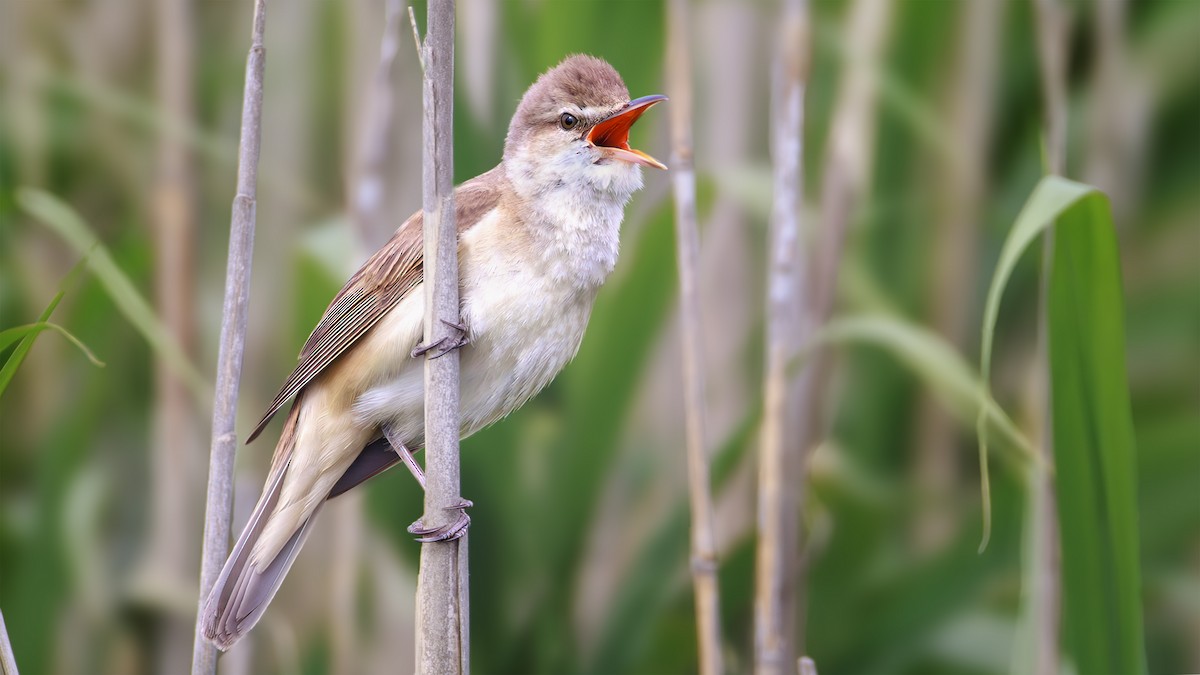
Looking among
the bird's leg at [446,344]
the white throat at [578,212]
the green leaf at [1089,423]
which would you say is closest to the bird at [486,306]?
the white throat at [578,212]

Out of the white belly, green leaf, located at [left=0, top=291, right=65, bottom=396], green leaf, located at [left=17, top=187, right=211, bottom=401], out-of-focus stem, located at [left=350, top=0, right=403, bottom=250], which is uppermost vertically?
out-of-focus stem, located at [left=350, top=0, right=403, bottom=250]

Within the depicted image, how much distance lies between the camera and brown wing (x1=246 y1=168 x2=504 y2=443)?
1.95m

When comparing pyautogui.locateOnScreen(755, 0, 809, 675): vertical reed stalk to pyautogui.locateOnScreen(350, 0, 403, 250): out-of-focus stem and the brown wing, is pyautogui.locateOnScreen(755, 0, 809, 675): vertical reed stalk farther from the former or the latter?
pyautogui.locateOnScreen(350, 0, 403, 250): out-of-focus stem

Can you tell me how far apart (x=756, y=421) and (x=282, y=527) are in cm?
99

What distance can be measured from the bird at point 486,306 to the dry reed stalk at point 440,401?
0.67 feet

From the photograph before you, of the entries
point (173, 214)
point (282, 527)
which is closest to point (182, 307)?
point (173, 214)

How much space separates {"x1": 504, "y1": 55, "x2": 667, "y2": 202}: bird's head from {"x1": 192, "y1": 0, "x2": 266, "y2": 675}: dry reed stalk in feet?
1.67

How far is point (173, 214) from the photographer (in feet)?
9.57

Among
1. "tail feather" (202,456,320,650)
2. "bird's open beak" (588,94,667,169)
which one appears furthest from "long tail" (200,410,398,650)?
"bird's open beak" (588,94,667,169)

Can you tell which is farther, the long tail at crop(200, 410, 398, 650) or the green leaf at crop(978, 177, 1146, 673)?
the long tail at crop(200, 410, 398, 650)

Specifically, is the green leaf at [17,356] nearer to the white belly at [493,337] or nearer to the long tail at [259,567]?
the long tail at [259,567]

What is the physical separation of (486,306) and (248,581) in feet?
1.85

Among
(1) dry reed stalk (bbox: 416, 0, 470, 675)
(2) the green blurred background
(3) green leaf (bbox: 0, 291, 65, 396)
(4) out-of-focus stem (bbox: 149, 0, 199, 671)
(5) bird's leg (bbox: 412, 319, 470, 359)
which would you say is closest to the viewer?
(3) green leaf (bbox: 0, 291, 65, 396)

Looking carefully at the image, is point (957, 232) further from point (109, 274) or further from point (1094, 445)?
point (109, 274)
